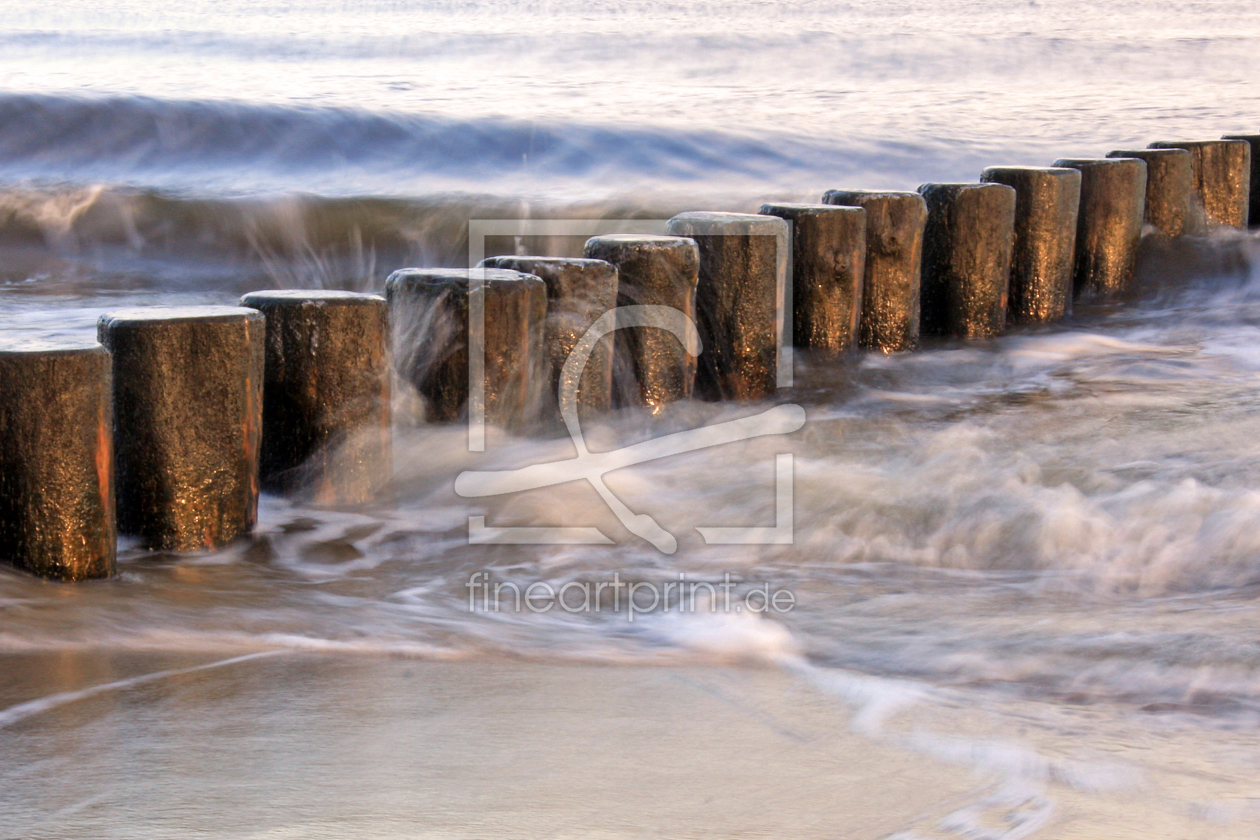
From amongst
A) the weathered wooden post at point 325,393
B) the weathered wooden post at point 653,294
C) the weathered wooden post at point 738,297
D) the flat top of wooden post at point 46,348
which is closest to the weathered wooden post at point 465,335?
the weathered wooden post at point 325,393

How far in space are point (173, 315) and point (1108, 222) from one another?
5.00 m

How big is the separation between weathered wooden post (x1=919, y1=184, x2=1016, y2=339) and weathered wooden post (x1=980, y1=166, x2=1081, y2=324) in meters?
0.14

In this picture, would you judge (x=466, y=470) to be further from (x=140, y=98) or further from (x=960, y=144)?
(x=960, y=144)

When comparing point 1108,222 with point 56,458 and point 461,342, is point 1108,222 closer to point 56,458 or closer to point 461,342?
point 461,342

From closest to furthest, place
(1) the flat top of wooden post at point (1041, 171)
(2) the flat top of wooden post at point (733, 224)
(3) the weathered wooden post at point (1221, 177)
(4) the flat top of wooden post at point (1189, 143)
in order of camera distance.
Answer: (2) the flat top of wooden post at point (733, 224) → (1) the flat top of wooden post at point (1041, 171) → (4) the flat top of wooden post at point (1189, 143) → (3) the weathered wooden post at point (1221, 177)

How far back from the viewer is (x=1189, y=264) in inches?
267

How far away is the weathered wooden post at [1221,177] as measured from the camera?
725 centimetres

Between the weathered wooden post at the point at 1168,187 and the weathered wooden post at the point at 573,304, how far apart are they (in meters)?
3.94

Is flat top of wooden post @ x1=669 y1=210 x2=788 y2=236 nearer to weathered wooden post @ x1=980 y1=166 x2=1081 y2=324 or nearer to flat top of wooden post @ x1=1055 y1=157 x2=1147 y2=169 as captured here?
weathered wooden post @ x1=980 y1=166 x2=1081 y2=324

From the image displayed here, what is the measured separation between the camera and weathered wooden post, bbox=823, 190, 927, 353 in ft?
16.6

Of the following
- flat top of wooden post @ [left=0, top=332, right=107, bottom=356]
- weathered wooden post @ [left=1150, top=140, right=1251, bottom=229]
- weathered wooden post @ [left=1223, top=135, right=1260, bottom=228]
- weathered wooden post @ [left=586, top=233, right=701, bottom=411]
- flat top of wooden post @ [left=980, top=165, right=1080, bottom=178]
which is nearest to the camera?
flat top of wooden post @ [left=0, top=332, right=107, bottom=356]

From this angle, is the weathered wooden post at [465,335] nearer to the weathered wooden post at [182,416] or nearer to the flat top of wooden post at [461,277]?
the flat top of wooden post at [461,277]

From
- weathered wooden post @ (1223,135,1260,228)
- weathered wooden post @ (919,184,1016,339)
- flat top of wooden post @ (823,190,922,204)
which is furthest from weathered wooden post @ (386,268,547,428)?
weathered wooden post @ (1223,135,1260,228)

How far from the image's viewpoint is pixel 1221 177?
23.9 ft
